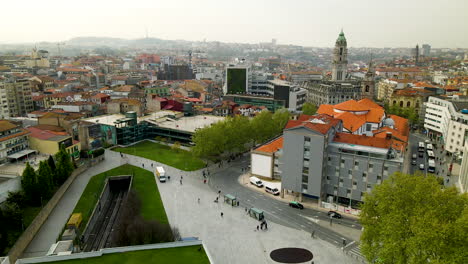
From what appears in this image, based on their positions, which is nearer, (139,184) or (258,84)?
(139,184)

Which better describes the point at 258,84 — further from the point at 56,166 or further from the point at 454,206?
the point at 454,206

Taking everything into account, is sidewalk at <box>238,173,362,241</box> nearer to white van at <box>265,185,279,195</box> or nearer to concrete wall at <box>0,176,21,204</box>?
white van at <box>265,185,279,195</box>

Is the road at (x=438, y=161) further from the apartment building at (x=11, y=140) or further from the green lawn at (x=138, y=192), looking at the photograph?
the apartment building at (x=11, y=140)

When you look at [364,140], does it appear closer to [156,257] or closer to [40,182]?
[156,257]

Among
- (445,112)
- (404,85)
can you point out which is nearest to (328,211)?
(445,112)

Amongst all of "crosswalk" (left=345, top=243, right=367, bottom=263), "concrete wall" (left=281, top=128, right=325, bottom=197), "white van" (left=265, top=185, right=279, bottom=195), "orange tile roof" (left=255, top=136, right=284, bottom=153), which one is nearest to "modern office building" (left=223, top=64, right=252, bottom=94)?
"orange tile roof" (left=255, top=136, right=284, bottom=153)

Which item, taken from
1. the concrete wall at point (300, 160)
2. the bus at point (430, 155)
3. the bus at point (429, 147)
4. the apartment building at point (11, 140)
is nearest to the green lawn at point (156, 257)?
Answer: the concrete wall at point (300, 160)

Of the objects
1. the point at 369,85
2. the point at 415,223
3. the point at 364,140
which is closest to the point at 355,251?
the point at 415,223
